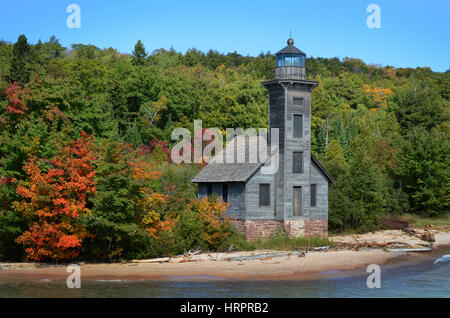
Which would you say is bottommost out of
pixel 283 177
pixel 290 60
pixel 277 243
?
pixel 277 243

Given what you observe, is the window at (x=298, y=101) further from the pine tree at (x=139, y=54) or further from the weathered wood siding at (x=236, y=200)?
the pine tree at (x=139, y=54)

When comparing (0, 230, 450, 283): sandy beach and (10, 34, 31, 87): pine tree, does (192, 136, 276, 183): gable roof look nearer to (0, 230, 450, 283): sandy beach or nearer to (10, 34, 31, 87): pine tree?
(0, 230, 450, 283): sandy beach

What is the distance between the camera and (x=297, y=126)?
117 ft

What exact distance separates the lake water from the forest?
401 centimetres

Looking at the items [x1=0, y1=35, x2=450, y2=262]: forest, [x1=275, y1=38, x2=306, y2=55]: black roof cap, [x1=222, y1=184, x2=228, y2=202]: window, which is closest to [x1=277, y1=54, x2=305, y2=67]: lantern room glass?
[x1=275, y1=38, x2=306, y2=55]: black roof cap

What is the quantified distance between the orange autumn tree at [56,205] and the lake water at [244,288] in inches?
150

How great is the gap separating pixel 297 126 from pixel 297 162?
227cm

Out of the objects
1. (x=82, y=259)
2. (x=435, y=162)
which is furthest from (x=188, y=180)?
(x=435, y=162)

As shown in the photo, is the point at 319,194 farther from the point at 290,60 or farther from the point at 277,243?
the point at 290,60

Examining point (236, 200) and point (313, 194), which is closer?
point (236, 200)

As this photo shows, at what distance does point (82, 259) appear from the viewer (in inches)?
1180

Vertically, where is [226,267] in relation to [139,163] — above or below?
below

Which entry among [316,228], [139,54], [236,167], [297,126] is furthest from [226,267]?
[139,54]
